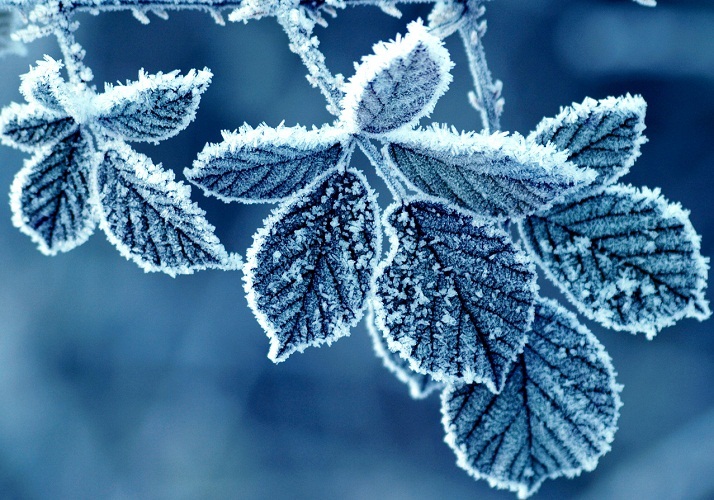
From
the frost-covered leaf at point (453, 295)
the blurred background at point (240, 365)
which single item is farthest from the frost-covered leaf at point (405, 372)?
the blurred background at point (240, 365)

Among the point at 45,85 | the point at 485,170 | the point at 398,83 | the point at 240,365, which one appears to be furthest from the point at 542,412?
the point at 240,365

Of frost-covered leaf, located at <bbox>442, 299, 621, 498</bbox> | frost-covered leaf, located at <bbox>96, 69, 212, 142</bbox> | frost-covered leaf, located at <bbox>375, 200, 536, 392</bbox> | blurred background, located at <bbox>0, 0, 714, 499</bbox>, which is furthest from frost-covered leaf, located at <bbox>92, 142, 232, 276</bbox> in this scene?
blurred background, located at <bbox>0, 0, 714, 499</bbox>

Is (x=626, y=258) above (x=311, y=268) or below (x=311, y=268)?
below

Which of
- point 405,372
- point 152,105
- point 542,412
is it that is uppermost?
point 152,105

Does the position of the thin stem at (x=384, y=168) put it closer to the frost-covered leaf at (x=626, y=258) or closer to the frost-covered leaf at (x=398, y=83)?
the frost-covered leaf at (x=398, y=83)

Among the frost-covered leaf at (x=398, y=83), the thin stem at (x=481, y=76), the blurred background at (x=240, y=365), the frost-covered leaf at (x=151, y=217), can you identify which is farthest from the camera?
the blurred background at (x=240, y=365)

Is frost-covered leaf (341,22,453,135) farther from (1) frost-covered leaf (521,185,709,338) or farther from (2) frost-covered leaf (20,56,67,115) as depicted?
(2) frost-covered leaf (20,56,67,115)

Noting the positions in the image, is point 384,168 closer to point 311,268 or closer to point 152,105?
point 311,268
